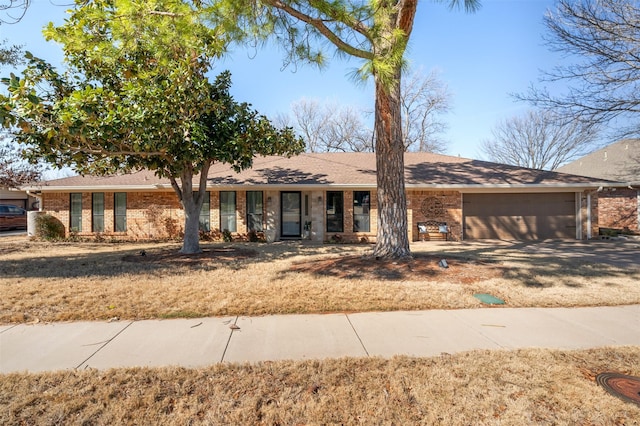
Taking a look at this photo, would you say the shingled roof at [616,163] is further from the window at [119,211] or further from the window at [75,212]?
the window at [75,212]

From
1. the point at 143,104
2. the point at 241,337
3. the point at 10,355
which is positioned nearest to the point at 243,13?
the point at 143,104

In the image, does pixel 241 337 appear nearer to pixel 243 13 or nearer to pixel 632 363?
pixel 632 363

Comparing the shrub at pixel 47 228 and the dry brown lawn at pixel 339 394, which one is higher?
the shrub at pixel 47 228

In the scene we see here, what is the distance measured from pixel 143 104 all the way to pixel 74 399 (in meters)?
6.66

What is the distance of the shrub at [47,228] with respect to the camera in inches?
551

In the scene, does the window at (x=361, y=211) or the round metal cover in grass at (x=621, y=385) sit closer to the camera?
the round metal cover in grass at (x=621, y=385)

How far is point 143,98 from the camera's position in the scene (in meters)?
7.71

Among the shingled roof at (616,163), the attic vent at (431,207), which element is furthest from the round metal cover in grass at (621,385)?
the shingled roof at (616,163)

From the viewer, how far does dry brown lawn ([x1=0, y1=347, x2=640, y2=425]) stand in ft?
8.02

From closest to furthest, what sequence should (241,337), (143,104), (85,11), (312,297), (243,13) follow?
(241,337) < (312,297) < (243,13) < (85,11) < (143,104)

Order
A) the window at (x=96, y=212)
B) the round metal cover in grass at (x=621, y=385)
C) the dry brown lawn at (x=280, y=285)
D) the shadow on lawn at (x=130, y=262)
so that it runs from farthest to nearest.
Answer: the window at (x=96, y=212), the shadow on lawn at (x=130, y=262), the dry brown lawn at (x=280, y=285), the round metal cover in grass at (x=621, y=385)

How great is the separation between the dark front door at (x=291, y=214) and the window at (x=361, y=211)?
2.36 meters

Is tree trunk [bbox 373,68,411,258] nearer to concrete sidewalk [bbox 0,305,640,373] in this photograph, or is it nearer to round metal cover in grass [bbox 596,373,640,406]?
concrete sidewalk [bbox 0,305,640,373]

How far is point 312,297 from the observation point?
5457 mm
